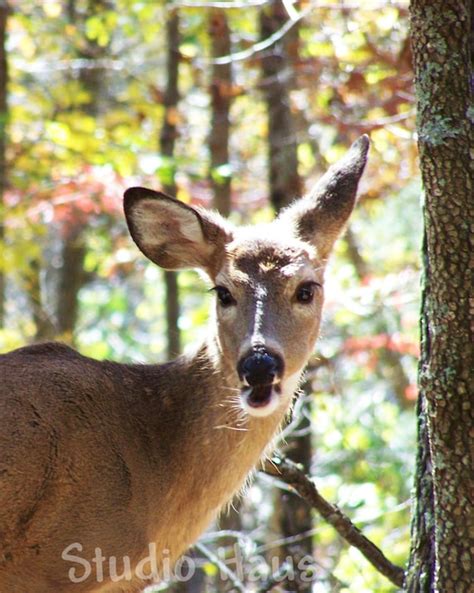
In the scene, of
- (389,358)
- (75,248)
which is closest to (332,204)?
(75,248)

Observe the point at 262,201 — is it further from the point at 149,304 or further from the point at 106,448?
the point at 106,448

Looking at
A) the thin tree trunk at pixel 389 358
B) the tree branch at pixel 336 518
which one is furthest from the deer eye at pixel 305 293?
the thin tree trunk at pixel 389 358

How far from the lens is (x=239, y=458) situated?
5270 millimetres

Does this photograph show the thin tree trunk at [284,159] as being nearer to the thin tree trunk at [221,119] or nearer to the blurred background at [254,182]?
the blurred background at [254,182]

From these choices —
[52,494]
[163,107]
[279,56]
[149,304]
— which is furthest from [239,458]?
[149,304]

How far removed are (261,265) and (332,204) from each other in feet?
2.37

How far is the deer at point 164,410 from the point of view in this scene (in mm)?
4656

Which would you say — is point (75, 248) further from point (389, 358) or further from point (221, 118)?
point (389, 358)

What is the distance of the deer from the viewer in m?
4.66

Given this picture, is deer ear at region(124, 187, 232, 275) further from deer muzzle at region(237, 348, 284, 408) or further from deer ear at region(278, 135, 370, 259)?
deer muzzle at region(237, 348, 284, 408)

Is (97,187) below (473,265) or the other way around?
the other way around

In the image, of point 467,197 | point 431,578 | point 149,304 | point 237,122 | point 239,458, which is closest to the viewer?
point 467,197

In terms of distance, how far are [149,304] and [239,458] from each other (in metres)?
14.1

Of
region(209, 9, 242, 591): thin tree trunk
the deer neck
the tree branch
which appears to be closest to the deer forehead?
the deer neck
